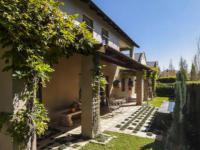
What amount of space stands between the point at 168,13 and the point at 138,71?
5.27 meters

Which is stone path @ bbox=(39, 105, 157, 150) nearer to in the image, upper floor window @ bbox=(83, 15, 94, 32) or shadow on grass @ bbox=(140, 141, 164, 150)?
shadow on grass @ bbox=(140, 141, 164, 150)

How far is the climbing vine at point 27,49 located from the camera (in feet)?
8.86

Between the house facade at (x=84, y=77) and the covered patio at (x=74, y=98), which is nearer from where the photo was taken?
the house facade at (x=84, y=77)

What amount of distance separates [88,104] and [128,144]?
78.1 inches

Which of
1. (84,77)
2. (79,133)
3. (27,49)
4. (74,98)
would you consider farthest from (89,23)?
(27,49)

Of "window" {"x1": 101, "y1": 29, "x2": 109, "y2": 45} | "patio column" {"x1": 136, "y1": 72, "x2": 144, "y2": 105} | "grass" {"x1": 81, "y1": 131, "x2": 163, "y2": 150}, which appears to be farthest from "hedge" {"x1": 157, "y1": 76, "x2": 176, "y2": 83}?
"grass" {"x1": 81, "y1": 131, "x2": 163, "y2": 150}

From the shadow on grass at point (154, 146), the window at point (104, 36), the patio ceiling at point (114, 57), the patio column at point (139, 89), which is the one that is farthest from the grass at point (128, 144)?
the patio column at point (139, 89)

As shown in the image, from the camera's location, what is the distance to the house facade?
124 inches

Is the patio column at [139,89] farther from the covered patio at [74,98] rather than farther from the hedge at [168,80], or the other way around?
the hedge at [168,80]

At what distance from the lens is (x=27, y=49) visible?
113 inches

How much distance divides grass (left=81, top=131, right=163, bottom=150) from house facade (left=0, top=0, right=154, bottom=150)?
79cm

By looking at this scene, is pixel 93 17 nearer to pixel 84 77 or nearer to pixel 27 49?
pixel 84 77

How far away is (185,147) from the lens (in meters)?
5.26

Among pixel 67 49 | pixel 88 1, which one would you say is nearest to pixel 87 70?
pixel 67 49
